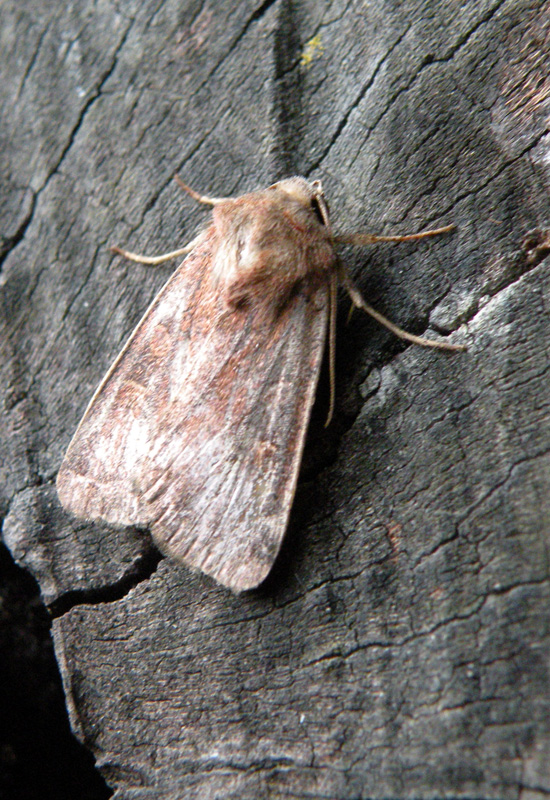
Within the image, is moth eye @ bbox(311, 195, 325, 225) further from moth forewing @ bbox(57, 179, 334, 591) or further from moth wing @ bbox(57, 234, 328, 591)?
moth wing @ bbox(57, 234, 328, 591)

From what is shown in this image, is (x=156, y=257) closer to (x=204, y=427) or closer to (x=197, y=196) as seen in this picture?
(x=197, y=196)

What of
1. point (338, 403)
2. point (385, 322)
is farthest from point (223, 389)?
point (385, 322)

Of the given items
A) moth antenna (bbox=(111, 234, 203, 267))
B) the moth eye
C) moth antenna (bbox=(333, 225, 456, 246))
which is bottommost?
moth antenna (bbox=(333, 225, 456, 246))

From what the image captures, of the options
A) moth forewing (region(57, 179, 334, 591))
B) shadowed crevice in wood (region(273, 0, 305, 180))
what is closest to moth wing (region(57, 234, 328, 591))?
moth forewing (region(57, 179, 334, 591))

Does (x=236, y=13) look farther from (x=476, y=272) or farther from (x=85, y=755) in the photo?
(x=85, y=755)

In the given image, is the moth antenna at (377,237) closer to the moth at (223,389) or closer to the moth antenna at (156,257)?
the moth at (223,389)

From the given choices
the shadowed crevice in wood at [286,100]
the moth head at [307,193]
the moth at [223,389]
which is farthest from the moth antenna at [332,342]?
the shadowed crevice in wood at [286,100]

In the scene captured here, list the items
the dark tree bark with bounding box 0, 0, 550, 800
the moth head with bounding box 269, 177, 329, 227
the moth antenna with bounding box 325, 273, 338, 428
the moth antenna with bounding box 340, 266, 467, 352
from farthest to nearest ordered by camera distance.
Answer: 1. the moth head with bounding box 269, 177, 329, 227
2. the moth antenna with bounding box 325, 273, 338, 428
3. the moth antenna with bounding box 340, 266, 467, 352
4. the dark tree bark with bounding box 0, 0, 550, 800

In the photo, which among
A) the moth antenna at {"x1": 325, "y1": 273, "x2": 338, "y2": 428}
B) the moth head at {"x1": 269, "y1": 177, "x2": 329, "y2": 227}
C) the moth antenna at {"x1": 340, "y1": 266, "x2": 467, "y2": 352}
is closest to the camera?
the moth antenna at {"x1": 340, "y1": 266, "x2": 467, "y2": 352}

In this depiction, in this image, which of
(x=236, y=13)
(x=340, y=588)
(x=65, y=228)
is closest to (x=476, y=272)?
(x=340, y=588)
